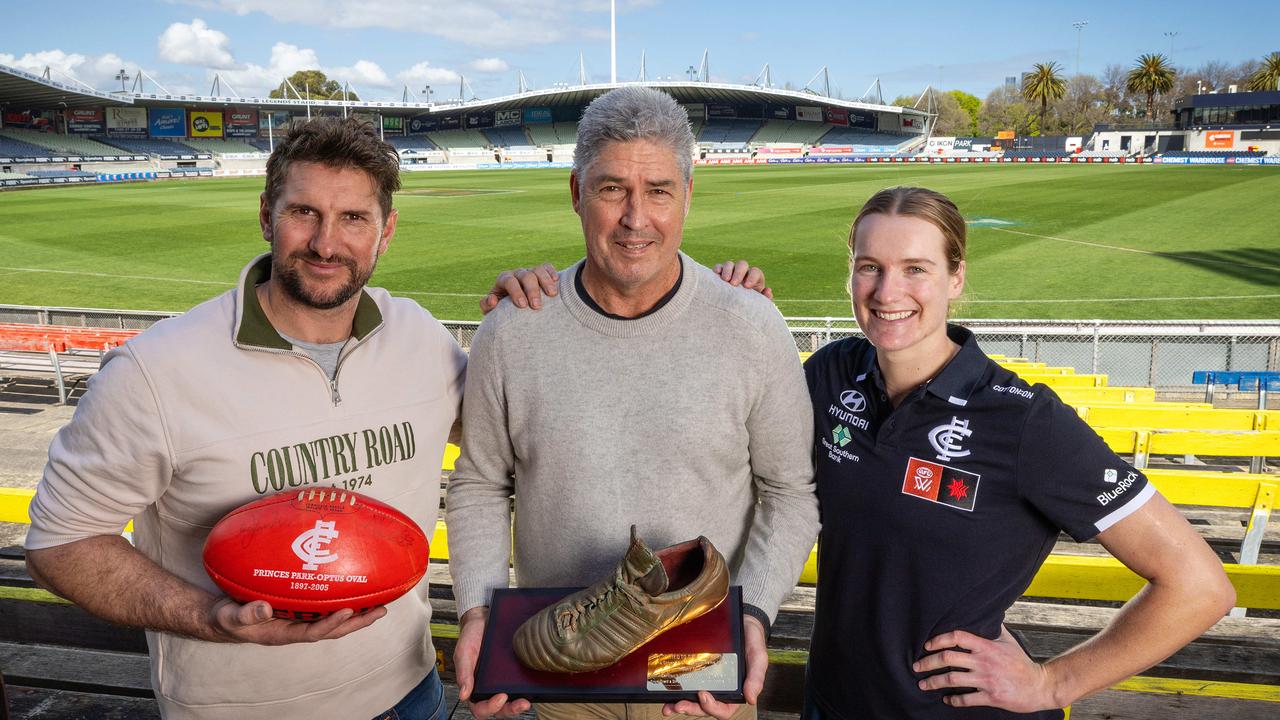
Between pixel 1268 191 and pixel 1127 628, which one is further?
pixel 1268 191

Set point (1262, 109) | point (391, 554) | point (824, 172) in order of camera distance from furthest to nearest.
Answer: point (1262, 109), point (824, 172), point (391, 554)

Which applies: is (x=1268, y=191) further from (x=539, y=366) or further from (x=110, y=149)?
(x=110, y=149)

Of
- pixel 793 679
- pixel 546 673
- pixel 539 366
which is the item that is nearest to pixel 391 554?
pixel 546 673

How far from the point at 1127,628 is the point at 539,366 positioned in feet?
4.84

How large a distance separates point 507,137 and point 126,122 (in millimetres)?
32413

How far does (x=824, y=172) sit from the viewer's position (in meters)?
50.0

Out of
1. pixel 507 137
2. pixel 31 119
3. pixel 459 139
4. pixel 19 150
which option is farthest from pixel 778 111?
pixel 31 119

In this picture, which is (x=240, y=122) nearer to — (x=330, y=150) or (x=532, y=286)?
(x=330, y=150)

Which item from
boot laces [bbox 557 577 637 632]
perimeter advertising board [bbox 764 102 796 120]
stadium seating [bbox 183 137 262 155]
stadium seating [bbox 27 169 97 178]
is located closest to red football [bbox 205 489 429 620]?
boot laces [bbox 557 577 637 632]

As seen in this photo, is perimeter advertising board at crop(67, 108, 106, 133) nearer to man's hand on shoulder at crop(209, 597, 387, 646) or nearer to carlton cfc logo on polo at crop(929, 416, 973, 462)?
man's hand on shoulder at crop(209, 597, 387, 646)

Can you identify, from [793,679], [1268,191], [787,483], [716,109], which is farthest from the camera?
[716,109]

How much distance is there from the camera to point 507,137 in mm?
83812

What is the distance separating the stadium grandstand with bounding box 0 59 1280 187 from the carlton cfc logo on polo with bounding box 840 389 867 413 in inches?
2106

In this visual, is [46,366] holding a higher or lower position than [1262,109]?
lower
